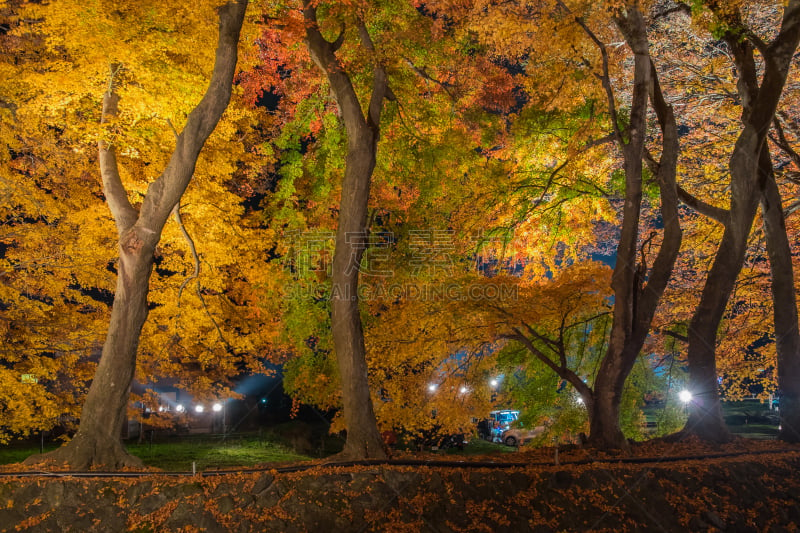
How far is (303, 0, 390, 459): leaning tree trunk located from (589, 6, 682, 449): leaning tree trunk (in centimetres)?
412

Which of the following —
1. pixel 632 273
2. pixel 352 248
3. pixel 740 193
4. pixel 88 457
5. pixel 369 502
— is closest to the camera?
pixel 369 502

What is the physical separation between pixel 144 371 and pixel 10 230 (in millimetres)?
4611

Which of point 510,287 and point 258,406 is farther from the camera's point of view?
point 258,406

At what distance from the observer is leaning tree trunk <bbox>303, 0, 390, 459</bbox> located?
816cm

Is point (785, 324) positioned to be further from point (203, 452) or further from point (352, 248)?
point (203, 452)

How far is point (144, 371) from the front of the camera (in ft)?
44.9

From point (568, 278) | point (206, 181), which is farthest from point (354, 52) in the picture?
point (568, 278)

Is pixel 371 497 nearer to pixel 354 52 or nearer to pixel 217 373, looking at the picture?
pixel 354 52

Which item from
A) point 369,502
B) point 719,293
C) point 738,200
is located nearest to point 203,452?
point 369,502

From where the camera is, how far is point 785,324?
434 inches

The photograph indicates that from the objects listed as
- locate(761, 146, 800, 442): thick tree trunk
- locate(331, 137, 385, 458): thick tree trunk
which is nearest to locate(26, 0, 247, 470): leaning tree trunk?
locate(331, 137, 385, 458): thick tree trunk

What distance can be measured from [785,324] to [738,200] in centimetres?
293

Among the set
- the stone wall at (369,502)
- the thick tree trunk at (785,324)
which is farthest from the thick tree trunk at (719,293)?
the stone wall at (369,502)

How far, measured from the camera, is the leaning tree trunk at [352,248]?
8.16m
